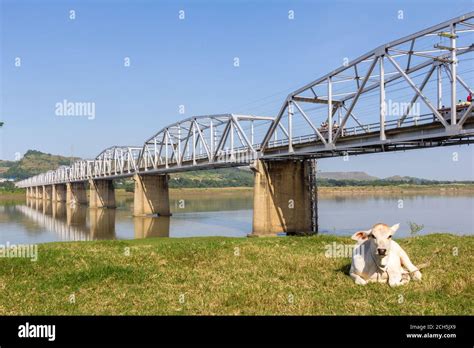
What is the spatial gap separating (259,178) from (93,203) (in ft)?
248

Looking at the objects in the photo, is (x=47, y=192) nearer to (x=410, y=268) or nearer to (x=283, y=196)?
(x=283, y=196)

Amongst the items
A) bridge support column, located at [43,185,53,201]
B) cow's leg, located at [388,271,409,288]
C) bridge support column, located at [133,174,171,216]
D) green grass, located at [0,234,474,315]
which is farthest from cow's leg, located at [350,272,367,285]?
bridge support column, located at [43,185,53,201]

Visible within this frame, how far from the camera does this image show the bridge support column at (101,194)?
112m

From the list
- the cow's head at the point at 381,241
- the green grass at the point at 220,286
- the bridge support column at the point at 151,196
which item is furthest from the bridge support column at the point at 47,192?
the cow's head at the point at 381,241

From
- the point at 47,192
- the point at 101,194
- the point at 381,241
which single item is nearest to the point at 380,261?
the point at 381,241

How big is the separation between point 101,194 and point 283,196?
259 ft

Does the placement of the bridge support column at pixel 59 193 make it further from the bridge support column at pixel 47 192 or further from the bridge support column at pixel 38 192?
the bridge support column at pixel 38 192

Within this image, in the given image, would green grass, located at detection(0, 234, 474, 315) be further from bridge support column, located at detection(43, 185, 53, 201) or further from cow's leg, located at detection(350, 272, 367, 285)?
bridge support column, located at detection(43, 185, 53, 201)

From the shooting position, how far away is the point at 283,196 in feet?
157

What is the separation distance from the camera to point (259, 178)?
48219 millimetres

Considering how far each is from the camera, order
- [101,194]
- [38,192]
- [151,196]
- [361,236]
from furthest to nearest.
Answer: [38,192]
[101,194]
[151,196]
[361,236]

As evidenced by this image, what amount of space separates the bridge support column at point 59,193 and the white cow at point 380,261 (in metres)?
163

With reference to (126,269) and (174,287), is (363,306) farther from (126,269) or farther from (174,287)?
(126,269)
